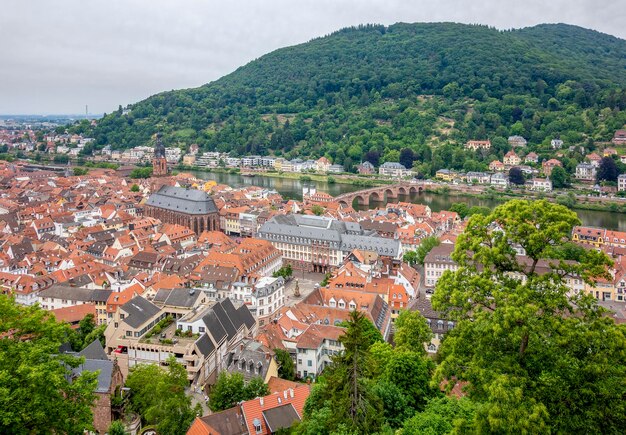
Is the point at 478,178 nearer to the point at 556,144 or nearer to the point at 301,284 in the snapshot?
the point at 556,144

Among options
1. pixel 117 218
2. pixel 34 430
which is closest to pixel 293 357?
pixel 34 430

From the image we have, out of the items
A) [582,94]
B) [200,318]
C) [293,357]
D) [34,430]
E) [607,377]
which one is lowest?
[293,357]

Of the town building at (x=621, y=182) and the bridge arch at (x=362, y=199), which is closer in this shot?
the town building at (x=621, y=182)

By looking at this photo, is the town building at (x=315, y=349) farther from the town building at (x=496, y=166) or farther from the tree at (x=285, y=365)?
the town building at (x=496, y=166)

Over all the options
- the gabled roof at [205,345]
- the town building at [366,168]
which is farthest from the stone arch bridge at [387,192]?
the gabled roof at [205,345]

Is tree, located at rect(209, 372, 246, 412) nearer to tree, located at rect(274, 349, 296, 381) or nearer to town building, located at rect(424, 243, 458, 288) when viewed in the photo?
tree, located at rect(274, 349, 296, 381)

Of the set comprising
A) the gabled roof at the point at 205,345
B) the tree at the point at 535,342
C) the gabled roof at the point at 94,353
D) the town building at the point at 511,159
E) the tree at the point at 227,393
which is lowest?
the tree at the point at 227,393

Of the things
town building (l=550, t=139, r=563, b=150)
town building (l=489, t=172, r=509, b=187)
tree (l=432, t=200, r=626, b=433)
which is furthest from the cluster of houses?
tree (l=432, t=200, r=626, b=433)

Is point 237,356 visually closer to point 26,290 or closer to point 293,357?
point 293,357
